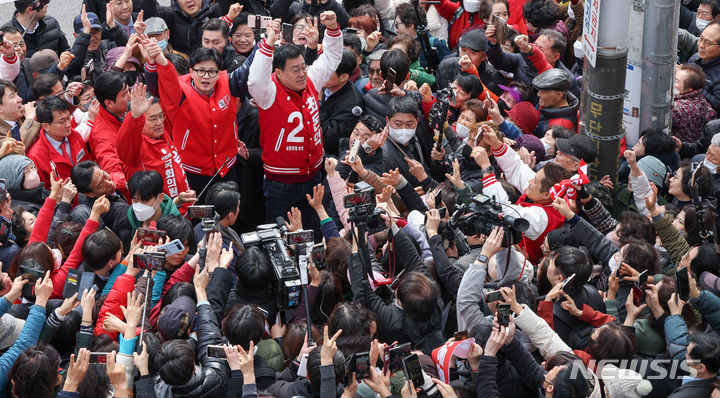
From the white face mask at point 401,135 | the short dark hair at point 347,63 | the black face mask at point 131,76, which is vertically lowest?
the white face mask at point 401,135

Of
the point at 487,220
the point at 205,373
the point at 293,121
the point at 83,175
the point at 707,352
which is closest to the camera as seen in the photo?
the point at 707,352

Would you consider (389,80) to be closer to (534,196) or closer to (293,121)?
(293,121)

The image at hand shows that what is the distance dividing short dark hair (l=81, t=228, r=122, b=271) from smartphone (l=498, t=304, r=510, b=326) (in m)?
2.53

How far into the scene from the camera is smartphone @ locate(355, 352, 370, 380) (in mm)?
4188

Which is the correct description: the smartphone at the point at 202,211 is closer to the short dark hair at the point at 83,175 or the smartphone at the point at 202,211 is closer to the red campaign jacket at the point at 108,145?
the short dark hair at the point at 83,175

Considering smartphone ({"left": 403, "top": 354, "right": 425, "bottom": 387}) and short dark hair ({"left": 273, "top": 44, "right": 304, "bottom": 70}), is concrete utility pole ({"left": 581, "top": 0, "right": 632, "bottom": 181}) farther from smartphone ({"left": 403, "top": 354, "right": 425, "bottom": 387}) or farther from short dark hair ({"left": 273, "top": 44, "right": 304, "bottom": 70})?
smartphone ({"left": 403, "top": 354, "right": 425, "bottom": 387})

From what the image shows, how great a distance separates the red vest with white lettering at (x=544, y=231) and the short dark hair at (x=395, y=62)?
2002 millimetres

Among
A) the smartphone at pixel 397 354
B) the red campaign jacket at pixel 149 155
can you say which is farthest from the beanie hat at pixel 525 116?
the smartphone at pixel 397 354

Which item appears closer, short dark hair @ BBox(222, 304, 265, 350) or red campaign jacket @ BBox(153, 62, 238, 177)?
short dark hair @ BBox(222, 304, 265, 350)

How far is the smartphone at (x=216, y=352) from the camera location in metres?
4.66

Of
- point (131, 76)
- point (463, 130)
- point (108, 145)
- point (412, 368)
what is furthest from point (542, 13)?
point (412, 368)

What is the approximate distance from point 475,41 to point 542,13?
140 cm

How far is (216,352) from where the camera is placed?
4.71 metres

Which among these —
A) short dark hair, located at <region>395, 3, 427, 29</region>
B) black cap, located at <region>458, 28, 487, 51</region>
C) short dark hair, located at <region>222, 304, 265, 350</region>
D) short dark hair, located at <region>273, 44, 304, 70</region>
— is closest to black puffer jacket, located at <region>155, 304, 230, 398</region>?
short dark hair, located at <region>222, 304, 265, 350</region>
